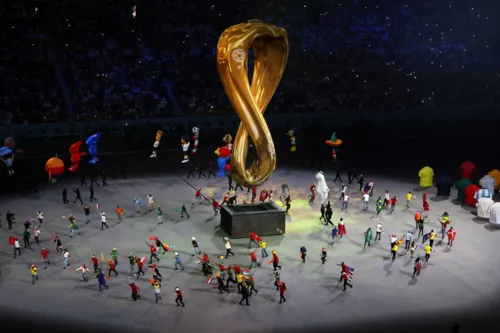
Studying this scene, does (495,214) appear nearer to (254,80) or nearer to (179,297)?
(254,80)

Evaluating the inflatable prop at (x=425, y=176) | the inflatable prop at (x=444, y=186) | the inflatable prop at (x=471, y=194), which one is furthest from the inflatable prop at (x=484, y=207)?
the inflatable prop at (x=425, y=176)

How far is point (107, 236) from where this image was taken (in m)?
24.9

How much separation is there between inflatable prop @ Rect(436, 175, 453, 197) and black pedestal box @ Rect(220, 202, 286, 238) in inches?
414

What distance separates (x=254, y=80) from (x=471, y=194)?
40.3 ft

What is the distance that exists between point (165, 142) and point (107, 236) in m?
17.7

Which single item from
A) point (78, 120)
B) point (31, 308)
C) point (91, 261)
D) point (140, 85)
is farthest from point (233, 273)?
point (140, 85)

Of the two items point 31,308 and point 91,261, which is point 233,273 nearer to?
point 91,261

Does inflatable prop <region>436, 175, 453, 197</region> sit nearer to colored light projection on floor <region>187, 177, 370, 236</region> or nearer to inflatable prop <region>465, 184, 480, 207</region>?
inflatable prop <region>465, 184, 480, 207</region>

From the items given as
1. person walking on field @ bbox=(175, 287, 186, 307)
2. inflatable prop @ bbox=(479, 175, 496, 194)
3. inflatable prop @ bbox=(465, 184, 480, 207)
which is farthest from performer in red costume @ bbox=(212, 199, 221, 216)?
inflatable prop @ bbox=(479, 175, 496, 194)

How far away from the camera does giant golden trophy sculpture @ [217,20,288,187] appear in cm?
2309

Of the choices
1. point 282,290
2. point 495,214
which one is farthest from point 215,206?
point 495,214

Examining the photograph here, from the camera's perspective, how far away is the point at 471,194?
29453 mm

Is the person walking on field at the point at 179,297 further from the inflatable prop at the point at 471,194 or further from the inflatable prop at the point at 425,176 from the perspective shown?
the inflatable prop at the point at 425,176

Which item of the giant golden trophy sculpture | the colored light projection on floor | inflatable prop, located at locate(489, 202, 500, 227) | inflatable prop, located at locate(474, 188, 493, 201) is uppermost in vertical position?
the giant golden trophy sculpture
